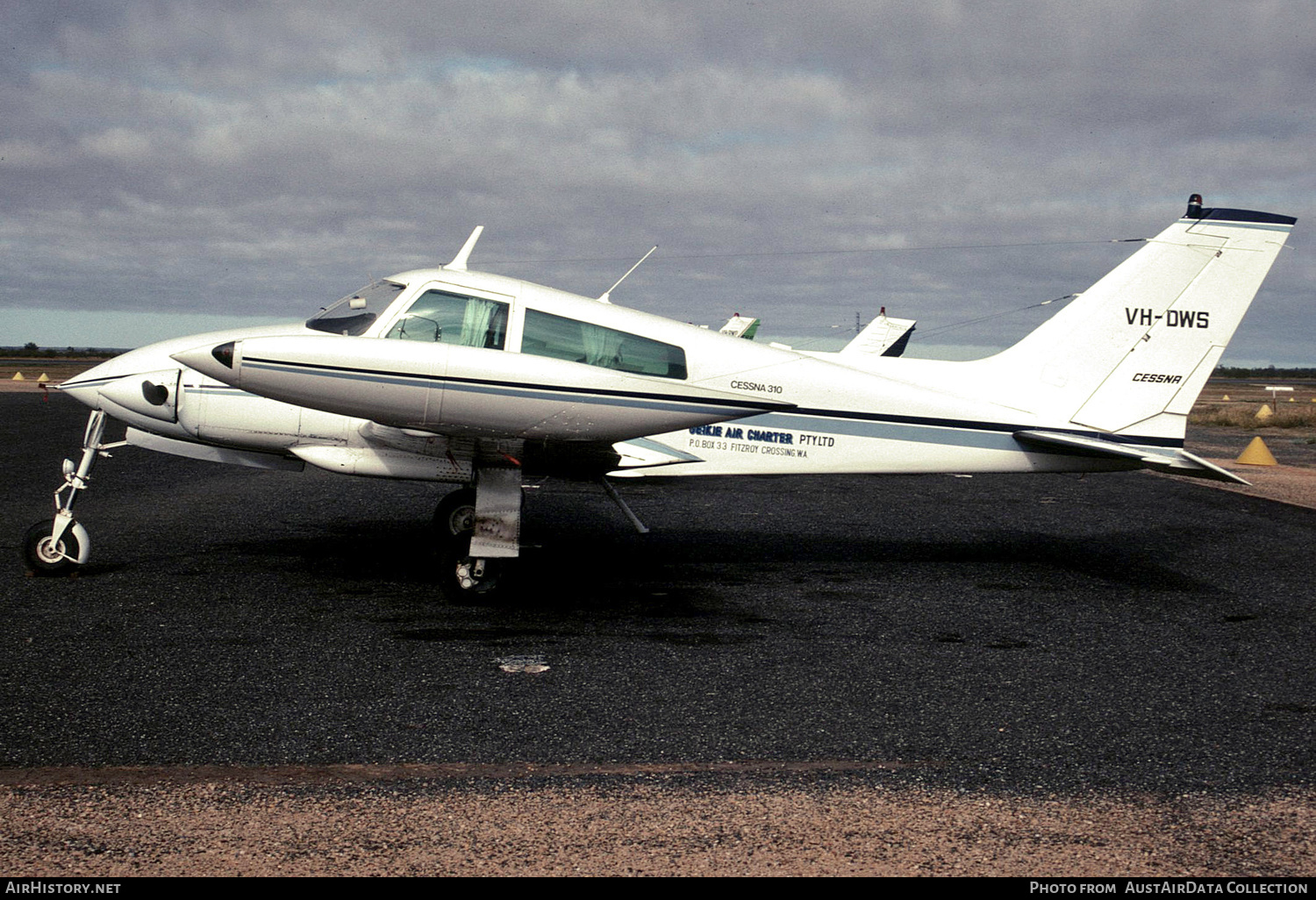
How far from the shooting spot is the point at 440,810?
4.15m

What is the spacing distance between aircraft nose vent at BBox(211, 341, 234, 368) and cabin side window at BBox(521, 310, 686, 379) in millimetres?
2127

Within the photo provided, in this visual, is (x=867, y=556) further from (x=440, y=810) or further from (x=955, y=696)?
(x=440, y=810)

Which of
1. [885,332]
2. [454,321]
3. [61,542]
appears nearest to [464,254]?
[454,321]

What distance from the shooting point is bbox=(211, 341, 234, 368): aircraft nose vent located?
22.4ft

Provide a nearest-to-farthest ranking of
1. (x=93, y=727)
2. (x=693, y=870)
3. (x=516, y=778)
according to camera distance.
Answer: (x=693, y=870) < (x=516, y=778) < (x=93, y=727)

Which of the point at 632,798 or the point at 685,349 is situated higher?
the point at 685,349

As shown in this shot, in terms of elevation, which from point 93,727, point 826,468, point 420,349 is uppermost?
point 420,349

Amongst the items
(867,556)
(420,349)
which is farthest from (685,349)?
(867,556)

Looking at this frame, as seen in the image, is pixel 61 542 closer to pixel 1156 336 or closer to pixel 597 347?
pixel 597 347

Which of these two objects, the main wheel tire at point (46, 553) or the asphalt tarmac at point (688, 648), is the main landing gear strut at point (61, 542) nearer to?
the main wheel tire at point (46, 553)

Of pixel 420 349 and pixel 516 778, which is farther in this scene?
pixel 420 349

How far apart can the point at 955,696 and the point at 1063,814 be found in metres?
1.60
